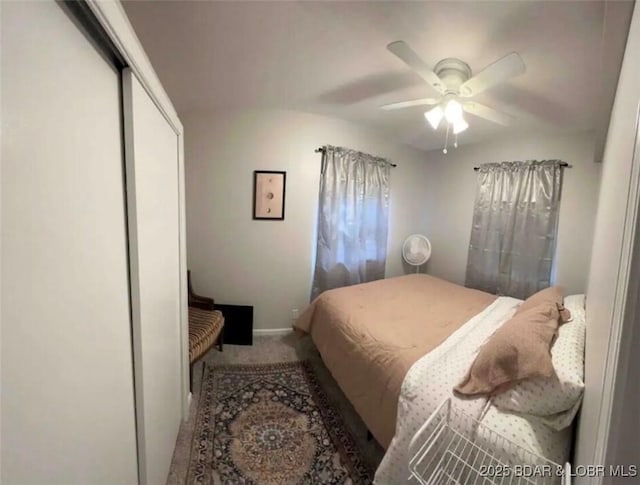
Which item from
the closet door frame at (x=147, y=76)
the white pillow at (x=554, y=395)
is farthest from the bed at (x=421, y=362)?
the closet door frame at (x=147, y=76)

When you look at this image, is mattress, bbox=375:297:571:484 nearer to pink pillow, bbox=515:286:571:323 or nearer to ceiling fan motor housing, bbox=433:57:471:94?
pink pillow, bbox=515:286:571:323

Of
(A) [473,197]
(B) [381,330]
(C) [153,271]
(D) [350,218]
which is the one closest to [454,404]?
(B) [381,330]

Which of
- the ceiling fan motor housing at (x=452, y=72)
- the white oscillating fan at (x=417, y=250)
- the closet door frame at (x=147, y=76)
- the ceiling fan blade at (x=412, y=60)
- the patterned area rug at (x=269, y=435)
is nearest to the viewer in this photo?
the closet door frame at (x=147, y=76)

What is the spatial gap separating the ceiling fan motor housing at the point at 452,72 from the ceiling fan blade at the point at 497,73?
0.23 ft

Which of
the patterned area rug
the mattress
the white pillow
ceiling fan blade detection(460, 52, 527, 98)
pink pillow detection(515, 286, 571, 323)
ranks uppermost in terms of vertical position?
ceiling fan blade detection(460, 52, 527, 98)

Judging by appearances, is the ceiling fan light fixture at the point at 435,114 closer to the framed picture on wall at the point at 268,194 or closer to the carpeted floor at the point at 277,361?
the framed picture on wall at the point at 268,194

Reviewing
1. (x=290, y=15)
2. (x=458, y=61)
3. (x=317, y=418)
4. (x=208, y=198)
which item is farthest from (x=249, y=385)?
(x=458, y=61)

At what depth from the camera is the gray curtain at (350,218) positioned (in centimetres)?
292

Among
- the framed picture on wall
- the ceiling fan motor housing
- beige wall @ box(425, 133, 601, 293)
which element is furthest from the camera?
the framed picture on wall

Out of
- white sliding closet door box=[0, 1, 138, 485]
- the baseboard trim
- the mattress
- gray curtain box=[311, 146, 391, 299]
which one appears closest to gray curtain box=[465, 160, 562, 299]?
gray curtain box=[311, 146, 391, 299]

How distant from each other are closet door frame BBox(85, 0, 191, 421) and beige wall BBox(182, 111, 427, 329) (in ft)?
3.66

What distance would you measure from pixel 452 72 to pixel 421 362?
175cm

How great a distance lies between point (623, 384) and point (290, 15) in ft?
5.99

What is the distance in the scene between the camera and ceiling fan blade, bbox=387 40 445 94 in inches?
49.7
